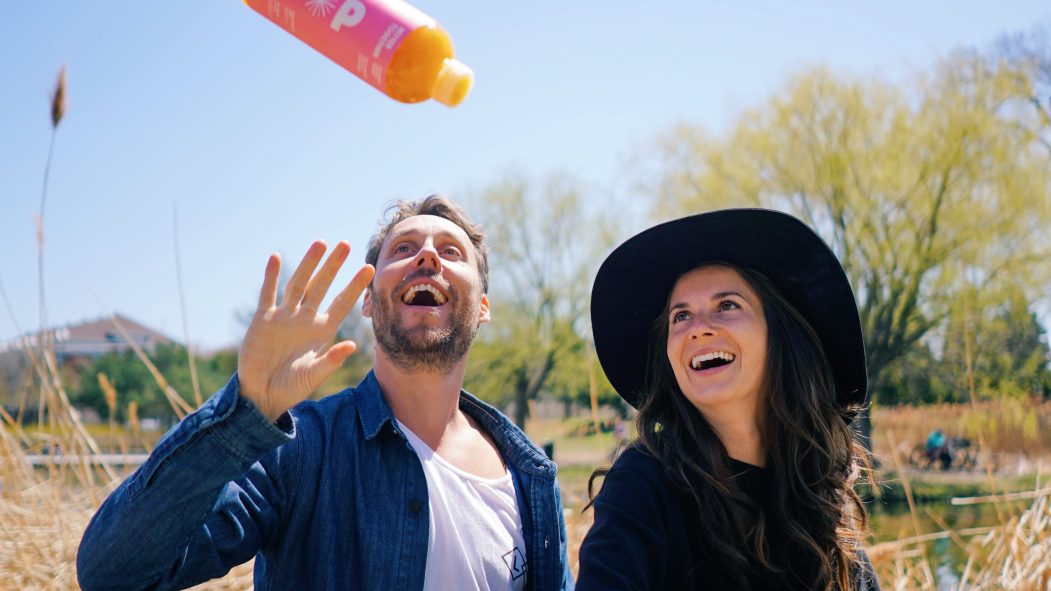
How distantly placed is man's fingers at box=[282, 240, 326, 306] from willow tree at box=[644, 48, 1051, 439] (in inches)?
795

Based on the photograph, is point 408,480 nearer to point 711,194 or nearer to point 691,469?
point 691,469

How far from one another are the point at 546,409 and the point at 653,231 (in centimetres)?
3443

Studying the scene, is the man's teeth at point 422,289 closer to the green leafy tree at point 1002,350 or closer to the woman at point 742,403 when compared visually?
the woman at point 742,403

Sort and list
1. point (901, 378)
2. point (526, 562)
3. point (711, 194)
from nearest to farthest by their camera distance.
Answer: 1. point (526, 562)
2. point (901, 378)
3. point (711, 194)

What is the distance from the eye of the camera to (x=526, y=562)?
7.73ft

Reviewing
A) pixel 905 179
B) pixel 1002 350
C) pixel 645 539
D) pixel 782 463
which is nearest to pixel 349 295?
pixel 645 539

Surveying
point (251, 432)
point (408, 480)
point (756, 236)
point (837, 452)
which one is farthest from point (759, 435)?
point (251, 432)

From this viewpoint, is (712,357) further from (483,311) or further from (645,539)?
(483,311)

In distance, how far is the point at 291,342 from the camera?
1621 mm

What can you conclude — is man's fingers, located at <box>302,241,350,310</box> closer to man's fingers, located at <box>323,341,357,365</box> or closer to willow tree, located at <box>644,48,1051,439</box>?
man's fingers, located at <box>323,341,357,365</box>

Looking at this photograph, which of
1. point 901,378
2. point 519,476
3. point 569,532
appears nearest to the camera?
point 519,476

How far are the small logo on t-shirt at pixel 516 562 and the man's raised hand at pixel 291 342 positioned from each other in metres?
0.88

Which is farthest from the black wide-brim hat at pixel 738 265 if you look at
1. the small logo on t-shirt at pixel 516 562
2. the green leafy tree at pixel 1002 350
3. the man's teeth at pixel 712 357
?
the green leafy tree at pixel 1002 350

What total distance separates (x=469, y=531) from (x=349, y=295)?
0.82 m
